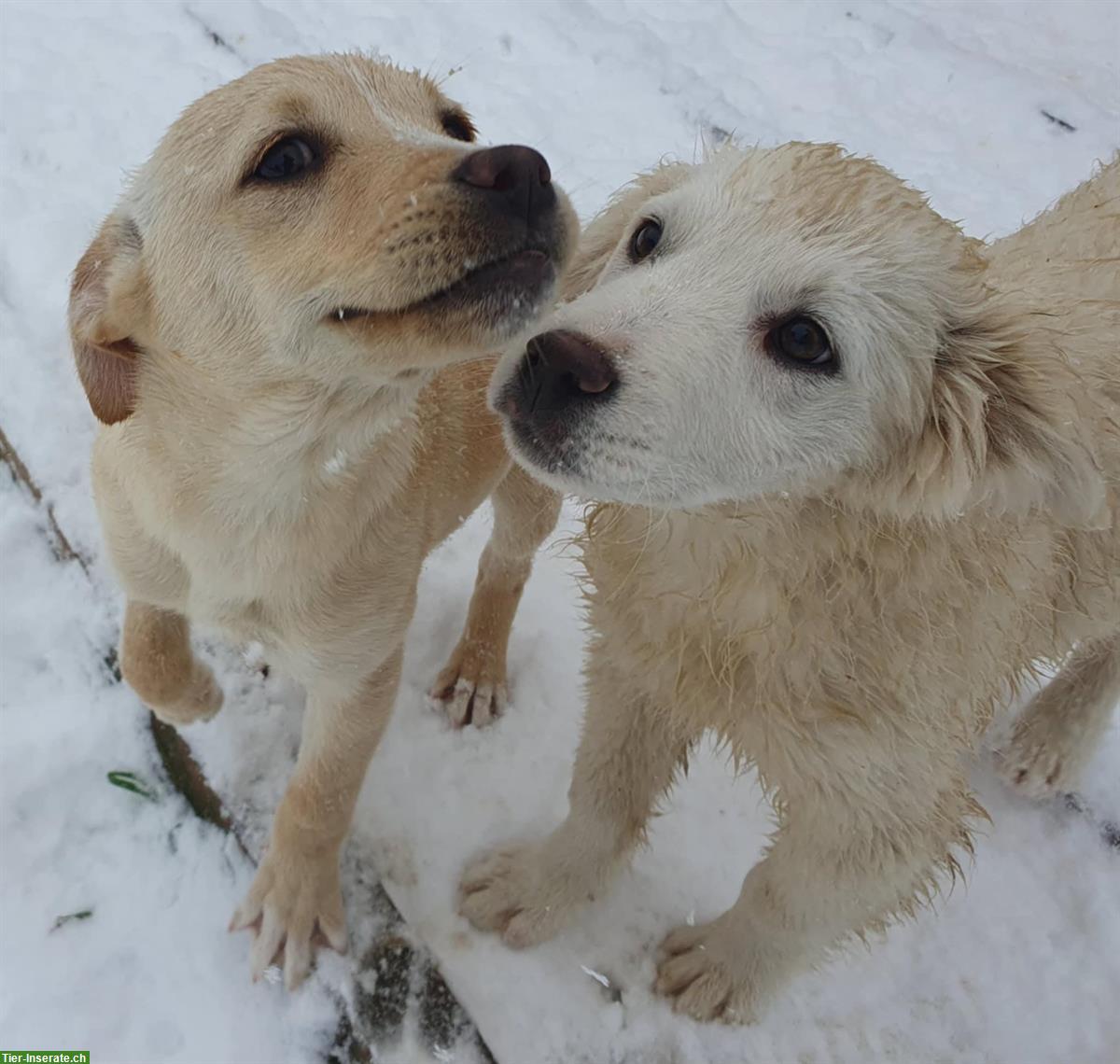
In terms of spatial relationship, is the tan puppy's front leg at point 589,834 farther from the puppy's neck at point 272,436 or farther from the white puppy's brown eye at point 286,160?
the white puppy's brown eye at point 286,160

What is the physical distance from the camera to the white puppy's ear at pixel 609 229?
238 cm

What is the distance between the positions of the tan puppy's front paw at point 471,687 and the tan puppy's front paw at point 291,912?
27.5 inches

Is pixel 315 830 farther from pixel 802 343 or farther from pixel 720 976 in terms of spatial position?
pixel 802 343

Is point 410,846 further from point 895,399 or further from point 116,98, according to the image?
point 116,98

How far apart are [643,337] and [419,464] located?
0.95 m

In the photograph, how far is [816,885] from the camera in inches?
96.4

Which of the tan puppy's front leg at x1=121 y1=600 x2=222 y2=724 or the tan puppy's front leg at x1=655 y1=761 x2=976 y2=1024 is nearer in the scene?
the tan puppy's front leg at x1=655 y1=761 x2=976 y2=1024

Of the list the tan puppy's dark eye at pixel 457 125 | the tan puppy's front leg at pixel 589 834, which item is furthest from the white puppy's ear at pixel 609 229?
the tan puppy's front leg at pixel 589 834

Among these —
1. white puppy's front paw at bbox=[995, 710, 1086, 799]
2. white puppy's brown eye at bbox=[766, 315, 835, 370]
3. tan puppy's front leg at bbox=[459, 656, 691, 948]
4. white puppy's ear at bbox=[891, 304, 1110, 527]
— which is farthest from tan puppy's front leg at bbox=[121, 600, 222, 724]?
white puppy's front paw at bbox=[995, 710, 1086, 799]

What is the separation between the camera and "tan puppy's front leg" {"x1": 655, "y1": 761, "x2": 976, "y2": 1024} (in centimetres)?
227

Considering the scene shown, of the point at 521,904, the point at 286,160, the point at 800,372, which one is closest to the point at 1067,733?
the point at 521,904

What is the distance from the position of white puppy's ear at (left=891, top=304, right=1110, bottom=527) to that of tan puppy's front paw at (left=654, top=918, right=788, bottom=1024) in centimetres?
159

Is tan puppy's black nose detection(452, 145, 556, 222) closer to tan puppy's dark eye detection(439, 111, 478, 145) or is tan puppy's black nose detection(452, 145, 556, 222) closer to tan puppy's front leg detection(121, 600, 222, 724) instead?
tan puppy's dark eye detection(439, 111, 478, 145)

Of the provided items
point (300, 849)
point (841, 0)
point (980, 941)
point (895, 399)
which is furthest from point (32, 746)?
point (841, 0)
